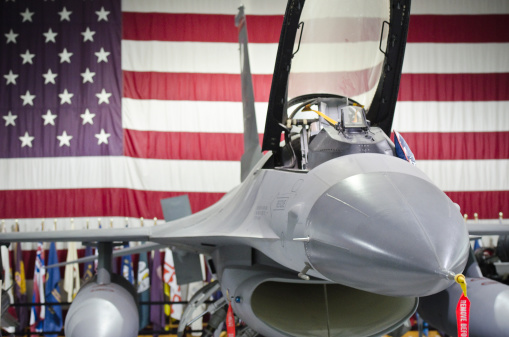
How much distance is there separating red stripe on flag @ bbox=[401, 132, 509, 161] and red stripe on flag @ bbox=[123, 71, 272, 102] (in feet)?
6.71

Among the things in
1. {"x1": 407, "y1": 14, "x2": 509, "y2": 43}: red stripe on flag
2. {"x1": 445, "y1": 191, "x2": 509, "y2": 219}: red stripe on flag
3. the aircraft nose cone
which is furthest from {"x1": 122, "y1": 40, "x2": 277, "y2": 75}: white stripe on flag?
the aircraft nose cone

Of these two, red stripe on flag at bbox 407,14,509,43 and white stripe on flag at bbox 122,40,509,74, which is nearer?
white stripe on flag at bbox 122,40,509,74

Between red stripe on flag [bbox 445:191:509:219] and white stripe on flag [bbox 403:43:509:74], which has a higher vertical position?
white stripe on flag [bbox 403:43:509:74]

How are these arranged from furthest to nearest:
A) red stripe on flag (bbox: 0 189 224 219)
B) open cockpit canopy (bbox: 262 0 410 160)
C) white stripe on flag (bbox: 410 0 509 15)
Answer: white stripe on flag (bbox: 410 0 509 15), red stripe on flag (bbox: 0 189 224 219), open cockpit canopy (bbox: 262 0 410 160)

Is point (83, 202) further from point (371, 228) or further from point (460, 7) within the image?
point (371, 228)

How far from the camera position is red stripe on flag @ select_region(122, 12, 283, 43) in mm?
6652

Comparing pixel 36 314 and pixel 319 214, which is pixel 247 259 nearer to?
pixel 319 214

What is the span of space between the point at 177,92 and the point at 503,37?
429 centimetres

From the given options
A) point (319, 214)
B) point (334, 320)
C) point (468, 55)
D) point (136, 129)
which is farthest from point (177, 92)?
point (319, 214)

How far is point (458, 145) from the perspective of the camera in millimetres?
6656

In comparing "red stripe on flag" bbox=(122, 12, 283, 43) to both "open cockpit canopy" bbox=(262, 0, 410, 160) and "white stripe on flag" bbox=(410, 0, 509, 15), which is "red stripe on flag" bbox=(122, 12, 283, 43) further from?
"open cockpit canopy" bbox=(262, 0, 410, 160)

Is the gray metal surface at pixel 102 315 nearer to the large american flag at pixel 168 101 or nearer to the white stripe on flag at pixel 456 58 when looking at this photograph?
the large american flag at pixel 168 101

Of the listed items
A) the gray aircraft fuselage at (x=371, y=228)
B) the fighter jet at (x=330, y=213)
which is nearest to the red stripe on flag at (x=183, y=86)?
the fighter jet at (x=330, y=213)

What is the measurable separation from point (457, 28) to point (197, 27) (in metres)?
3.38
